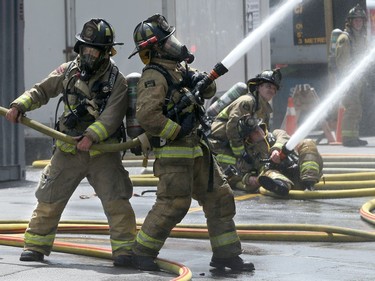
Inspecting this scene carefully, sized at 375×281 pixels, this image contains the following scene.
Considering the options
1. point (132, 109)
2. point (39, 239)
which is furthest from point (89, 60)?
point (39, 239)

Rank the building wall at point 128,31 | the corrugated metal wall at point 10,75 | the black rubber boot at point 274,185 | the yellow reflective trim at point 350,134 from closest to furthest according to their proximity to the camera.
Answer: the black rubber boot at point 274,185 < the corrugated metal wall at point 10,75 < the building wall at point 128,31 < the yellow reflective trim at point 350,134

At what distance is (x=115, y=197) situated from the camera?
712cm

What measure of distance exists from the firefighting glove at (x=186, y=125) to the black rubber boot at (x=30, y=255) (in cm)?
118

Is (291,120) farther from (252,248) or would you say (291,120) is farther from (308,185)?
(252,248)

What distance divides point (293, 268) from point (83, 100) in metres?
1.69

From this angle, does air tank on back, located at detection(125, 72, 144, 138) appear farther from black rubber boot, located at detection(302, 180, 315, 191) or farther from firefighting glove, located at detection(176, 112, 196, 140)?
black rubber boot, located at detection(302, 180, 315, 191)

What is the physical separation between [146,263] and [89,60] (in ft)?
4.37

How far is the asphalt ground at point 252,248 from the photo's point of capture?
6766 mm

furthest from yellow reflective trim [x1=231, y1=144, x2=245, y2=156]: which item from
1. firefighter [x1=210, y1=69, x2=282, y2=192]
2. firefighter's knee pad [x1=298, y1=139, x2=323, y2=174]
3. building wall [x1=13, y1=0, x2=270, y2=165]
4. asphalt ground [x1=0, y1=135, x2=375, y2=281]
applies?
building wall [x1=13, y1=0, x2=270, y2=165]

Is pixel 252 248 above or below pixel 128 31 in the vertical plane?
below

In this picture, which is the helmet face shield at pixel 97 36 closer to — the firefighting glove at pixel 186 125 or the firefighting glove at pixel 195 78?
the firefighting glove at pixel 195 78

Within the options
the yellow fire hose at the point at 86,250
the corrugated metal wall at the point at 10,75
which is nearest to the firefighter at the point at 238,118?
the corrugated metal wall at the point at 10,75

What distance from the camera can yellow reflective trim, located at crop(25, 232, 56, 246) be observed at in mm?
7121

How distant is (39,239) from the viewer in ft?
23.4
